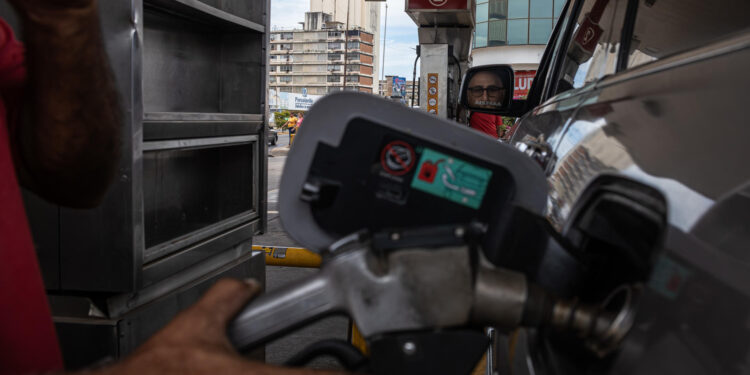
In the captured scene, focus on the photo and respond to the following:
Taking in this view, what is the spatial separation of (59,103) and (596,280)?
41.7 inches

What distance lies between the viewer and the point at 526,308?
0.95 meters

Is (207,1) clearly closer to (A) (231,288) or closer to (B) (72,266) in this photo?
(B) (72,266)

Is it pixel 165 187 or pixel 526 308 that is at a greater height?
pixel 526 308

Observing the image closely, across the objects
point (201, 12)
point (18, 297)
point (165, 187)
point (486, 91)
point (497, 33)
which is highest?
point (497, 33)

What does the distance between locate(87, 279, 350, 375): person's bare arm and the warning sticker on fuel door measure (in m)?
0.36

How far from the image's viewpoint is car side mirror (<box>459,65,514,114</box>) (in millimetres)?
2965

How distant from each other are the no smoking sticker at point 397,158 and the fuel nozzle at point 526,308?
0.22 meters

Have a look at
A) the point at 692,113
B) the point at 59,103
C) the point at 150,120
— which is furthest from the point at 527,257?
the point at 150,120

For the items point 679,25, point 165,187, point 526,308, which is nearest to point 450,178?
point 526,308

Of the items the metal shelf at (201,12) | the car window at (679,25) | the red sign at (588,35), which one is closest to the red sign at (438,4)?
the metal shelf at (201,12)

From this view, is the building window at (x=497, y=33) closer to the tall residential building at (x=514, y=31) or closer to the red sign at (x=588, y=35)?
the tall residential building at (x=514, y=31)

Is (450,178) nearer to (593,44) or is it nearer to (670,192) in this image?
(670,192)

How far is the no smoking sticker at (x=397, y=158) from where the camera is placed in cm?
108

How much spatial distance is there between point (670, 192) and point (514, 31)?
36369 mm
